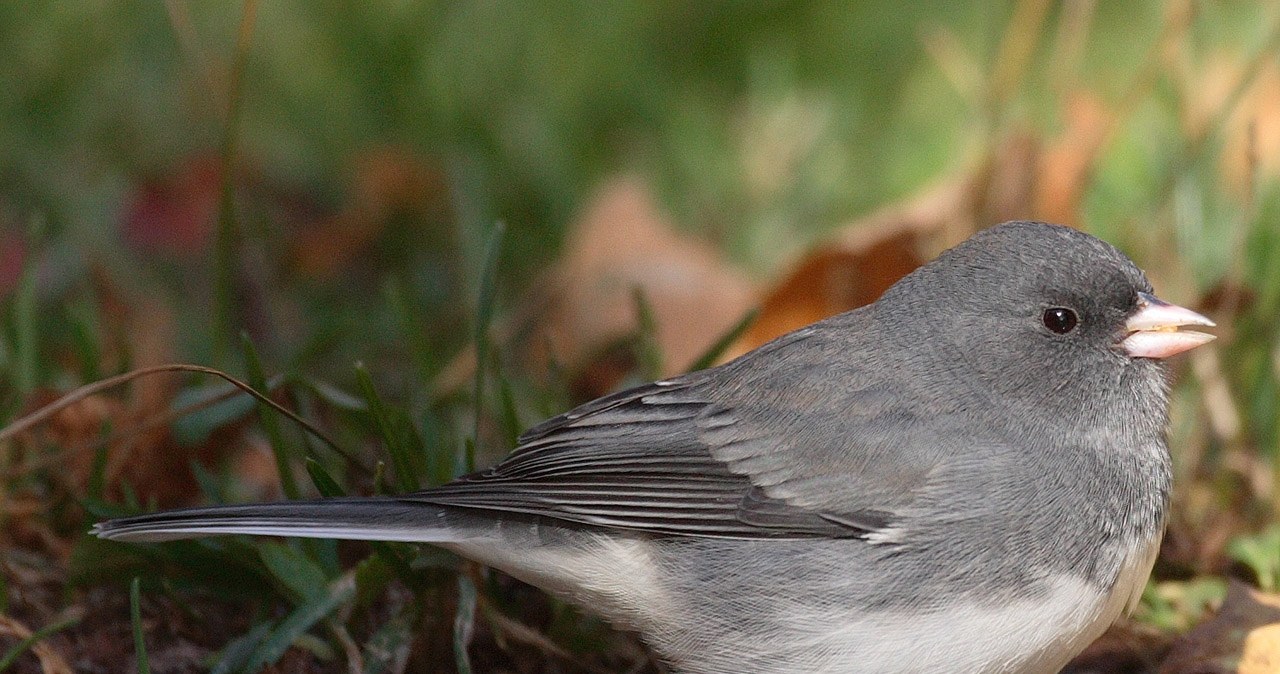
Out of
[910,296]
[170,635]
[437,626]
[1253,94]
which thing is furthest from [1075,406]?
[1253,94]

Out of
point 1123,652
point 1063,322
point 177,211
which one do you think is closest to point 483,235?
point 177,211

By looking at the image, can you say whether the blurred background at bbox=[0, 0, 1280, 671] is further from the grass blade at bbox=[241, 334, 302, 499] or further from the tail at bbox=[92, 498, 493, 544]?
the tail at bbox=[92, 498, 493, 544]

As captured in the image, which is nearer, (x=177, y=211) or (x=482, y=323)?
(x=482, y=323)

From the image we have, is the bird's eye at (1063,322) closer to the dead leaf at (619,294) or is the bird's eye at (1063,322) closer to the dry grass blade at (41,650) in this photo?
the dead leaf at (619,294)

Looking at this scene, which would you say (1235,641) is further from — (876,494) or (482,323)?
(482,323)

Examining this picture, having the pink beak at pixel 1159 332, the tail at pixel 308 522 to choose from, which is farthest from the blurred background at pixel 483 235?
the pink beak at pixel 1159 332

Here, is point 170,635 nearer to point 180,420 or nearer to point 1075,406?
point 180,420

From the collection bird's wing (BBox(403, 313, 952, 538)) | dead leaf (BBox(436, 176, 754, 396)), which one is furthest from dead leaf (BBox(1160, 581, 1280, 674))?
dead leaf (BBox(436, 176, 754, 396))
